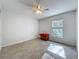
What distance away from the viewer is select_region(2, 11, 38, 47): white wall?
4.60 meters

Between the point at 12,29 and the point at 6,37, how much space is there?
0.73 meters

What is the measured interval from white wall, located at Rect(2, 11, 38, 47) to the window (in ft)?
7.17

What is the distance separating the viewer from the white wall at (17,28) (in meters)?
4.60

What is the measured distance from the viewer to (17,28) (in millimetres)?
5445

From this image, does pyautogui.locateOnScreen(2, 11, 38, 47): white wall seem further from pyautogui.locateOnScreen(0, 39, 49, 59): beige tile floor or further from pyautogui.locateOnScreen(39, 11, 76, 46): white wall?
pyautogui.locateOnScreen(39, 11, 76, 46): white wall

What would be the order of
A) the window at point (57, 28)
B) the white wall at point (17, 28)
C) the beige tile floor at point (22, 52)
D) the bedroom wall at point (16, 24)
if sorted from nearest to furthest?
the beige tile floor at point (22, 52) → the bedroom wall at point (16, 24) → the white wall at point (17, 28) → the window at point (57, 28)

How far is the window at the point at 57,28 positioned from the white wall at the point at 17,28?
2.18m

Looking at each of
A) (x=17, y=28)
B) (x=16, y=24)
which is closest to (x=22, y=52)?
(x=17, y=28)

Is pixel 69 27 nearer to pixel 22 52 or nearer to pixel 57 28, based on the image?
pixel 57 28

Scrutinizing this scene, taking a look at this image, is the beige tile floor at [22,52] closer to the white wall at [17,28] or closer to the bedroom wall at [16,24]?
the white wall at [17,28]

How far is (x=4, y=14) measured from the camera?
14.8 feet

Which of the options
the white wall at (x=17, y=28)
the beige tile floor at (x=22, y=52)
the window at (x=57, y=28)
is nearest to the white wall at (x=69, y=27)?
the window at (x=57, y=28)

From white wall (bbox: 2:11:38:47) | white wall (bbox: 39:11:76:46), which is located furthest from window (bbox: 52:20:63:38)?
white wall (bbox: 2:11:38:47)

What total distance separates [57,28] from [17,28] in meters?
3.41
